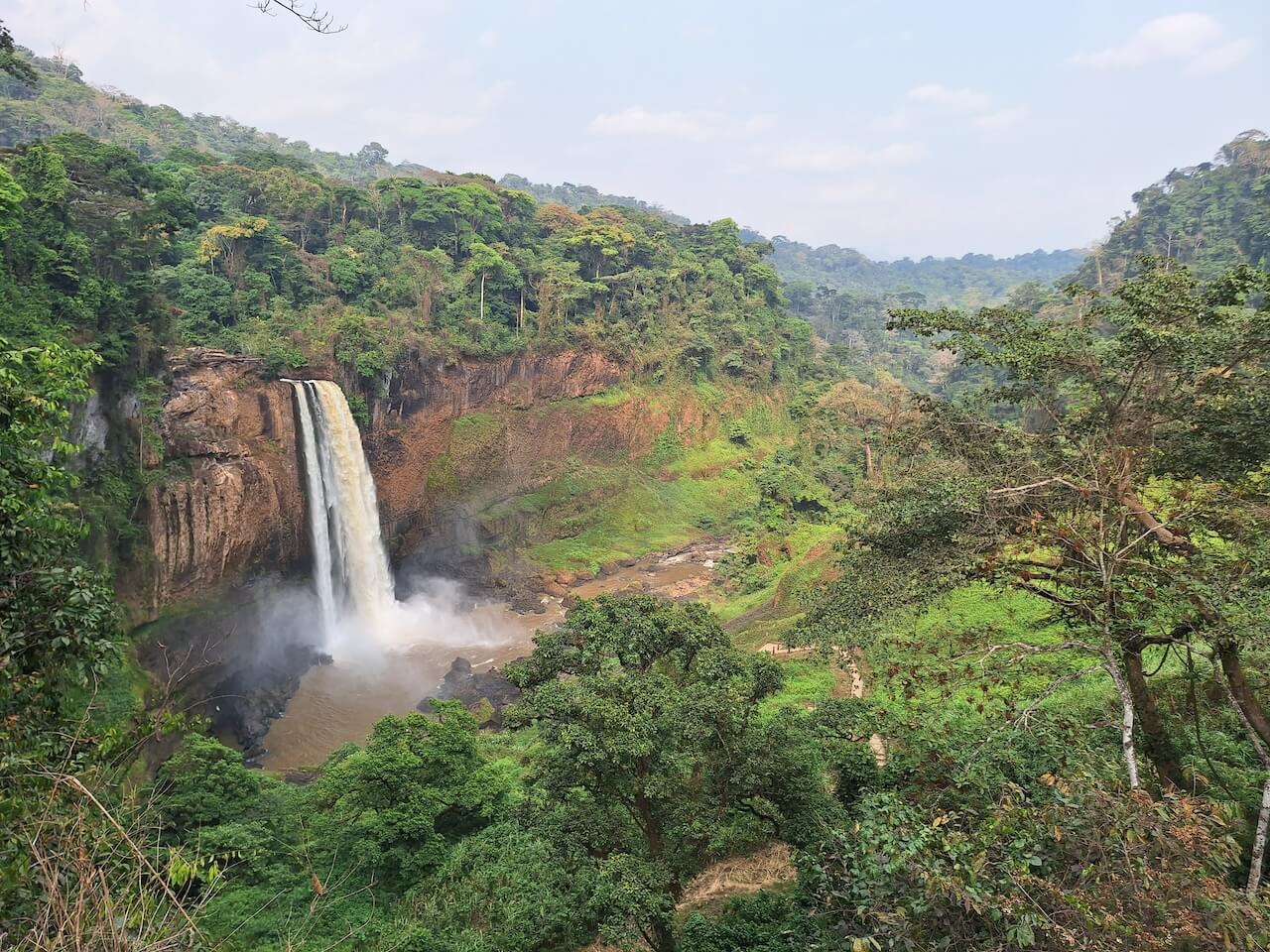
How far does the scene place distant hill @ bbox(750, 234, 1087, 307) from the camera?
11694 cm

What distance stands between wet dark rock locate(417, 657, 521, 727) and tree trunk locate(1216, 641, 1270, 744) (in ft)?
55.4

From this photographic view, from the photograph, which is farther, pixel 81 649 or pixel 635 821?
pixel 635 821

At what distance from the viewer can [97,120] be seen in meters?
42.3

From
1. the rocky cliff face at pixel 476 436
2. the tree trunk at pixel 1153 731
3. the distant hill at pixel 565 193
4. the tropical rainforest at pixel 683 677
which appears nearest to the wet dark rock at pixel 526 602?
the tropical rainforest at pixel 683 677

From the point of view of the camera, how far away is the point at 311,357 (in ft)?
81.5

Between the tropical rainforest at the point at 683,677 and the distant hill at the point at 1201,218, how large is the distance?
97.8 ft

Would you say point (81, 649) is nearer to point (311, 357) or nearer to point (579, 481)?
point (311, 357)

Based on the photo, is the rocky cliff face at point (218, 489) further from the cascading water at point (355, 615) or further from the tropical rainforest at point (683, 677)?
the cascading water at point (355, 615)

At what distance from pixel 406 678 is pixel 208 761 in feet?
34.3

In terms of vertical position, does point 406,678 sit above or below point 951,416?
below

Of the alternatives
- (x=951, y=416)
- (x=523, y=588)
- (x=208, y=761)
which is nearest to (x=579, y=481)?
(x=523, y=588)

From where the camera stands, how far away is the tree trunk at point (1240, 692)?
17.5ft

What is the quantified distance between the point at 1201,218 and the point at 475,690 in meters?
56.3

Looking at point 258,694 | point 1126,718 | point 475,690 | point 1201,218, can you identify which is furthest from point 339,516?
point 1201,218
